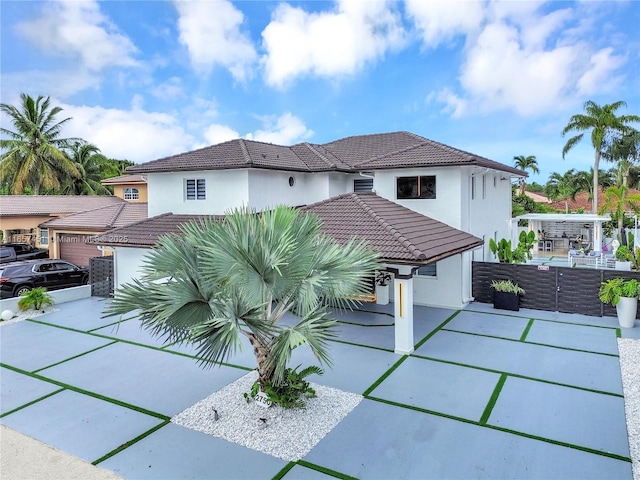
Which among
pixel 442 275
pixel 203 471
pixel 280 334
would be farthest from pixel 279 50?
pixel 203 471

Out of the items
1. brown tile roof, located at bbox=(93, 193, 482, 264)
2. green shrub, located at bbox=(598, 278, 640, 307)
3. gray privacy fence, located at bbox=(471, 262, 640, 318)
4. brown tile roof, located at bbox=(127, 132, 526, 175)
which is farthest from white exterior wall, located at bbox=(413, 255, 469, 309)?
green shrub, located at bbox=(598, 278, 640, 307)

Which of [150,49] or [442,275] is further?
[150,49]

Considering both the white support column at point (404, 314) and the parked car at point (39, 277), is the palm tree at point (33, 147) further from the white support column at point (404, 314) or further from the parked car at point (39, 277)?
the white support column at point (404, 314)

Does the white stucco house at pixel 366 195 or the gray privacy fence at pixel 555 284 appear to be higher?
the white stucco house at pixel 366 195

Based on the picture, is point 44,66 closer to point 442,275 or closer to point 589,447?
point 442,275

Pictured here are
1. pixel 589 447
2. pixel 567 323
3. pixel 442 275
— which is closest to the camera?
pixel 589 447

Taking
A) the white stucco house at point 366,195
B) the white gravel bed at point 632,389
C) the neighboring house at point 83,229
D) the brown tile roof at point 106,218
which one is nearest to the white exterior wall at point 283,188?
the white stucco house at point 366,195

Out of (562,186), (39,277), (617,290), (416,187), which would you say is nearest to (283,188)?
(416,187)
